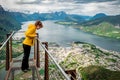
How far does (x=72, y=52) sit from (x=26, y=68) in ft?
505

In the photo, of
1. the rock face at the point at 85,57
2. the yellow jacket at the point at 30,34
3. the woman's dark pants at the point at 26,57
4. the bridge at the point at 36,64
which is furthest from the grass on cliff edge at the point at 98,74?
the yellow jacket at the point at 30,34

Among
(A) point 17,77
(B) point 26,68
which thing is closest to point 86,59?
(A) point 17,77

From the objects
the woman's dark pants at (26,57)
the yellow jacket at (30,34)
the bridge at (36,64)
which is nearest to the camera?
the bridge at (36,64)

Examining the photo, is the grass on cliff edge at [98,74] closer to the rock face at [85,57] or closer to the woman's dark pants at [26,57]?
the rock face at [85,57]

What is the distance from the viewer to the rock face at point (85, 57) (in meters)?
145

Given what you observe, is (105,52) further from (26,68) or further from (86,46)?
(26,68)

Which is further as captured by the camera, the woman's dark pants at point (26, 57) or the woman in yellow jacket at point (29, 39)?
the woman's dark pants at point (26, 57)

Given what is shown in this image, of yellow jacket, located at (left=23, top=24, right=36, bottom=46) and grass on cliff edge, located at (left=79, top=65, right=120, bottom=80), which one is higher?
yellow jacket, located at (left=23, top=24, right=36, bottom=46)

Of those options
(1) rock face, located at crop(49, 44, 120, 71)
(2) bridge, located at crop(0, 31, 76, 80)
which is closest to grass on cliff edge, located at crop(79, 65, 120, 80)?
(1) rock face, located at crop(49, 44, 120, 71)

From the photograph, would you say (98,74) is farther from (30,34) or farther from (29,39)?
(30,34)

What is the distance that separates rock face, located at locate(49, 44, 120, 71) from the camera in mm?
144675

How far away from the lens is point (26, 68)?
9.85 meters

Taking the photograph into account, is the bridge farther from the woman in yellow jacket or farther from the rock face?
the rock face

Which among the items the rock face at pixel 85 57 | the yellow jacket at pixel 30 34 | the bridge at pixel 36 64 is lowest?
the rock face at pixel 85 57
